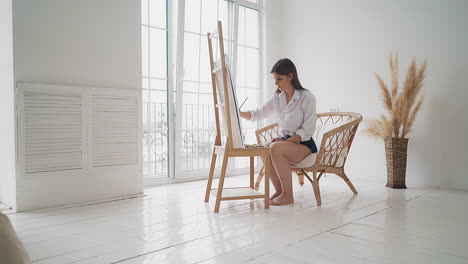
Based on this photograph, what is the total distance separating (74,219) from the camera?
2.21 m

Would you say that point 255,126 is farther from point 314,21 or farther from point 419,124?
point 419,124

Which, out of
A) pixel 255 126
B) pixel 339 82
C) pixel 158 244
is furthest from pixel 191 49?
pixel 158 244

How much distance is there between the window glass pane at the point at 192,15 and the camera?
3.78 meters

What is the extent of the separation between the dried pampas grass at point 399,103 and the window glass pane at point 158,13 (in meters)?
2.25

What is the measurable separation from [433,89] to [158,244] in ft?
9.47

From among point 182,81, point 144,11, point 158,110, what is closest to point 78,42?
point 144,11

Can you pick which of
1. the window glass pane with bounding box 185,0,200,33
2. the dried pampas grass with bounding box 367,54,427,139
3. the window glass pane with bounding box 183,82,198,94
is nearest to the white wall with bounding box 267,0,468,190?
the dried pampas grass with bounding box 367,54,427,139

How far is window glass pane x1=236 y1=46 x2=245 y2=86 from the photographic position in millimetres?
4410

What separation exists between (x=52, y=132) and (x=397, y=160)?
295 centimetres

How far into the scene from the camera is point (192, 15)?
383cm

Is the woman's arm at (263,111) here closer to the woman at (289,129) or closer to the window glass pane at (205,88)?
the woman at (289,129)

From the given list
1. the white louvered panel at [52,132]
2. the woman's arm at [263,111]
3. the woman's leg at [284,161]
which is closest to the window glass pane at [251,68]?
the woman's arm at [263,111]

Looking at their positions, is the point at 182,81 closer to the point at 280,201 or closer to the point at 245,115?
the point at 245,115

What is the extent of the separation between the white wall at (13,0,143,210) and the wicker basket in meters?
2.32
